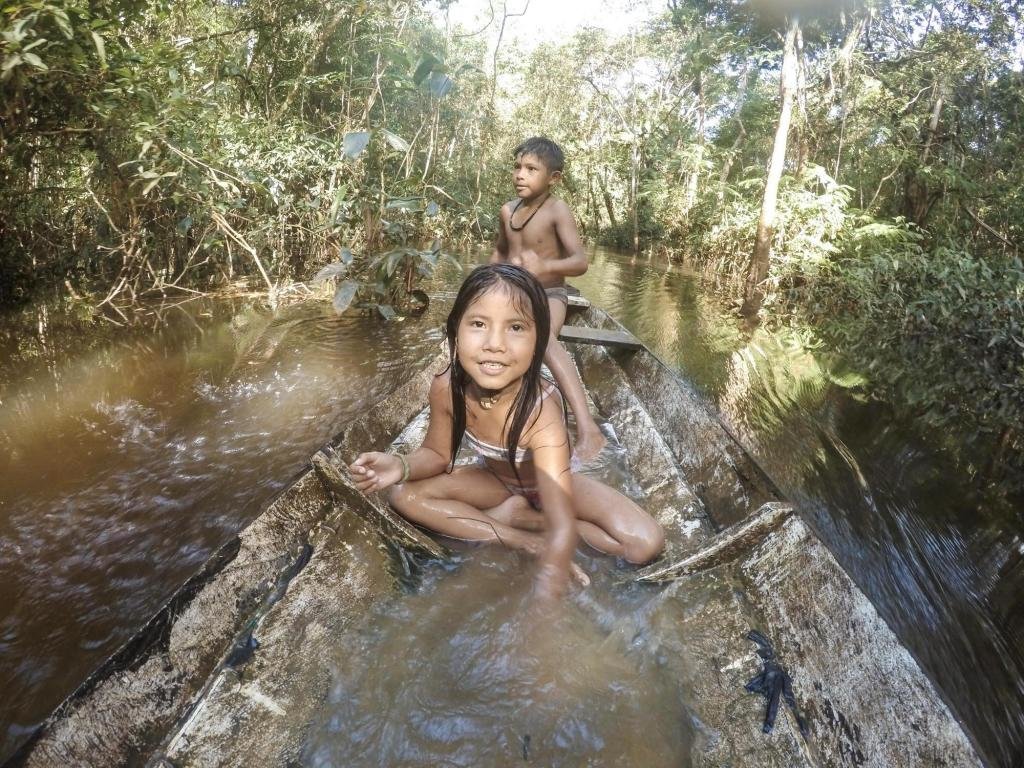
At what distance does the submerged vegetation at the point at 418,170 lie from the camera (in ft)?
12.0

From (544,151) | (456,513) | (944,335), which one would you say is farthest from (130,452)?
(944,335)

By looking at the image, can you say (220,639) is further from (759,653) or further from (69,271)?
(69,271)

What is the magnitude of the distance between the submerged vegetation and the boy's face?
1.50m

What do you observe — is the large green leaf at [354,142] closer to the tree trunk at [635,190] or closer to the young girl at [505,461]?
the young girl at [505,461]

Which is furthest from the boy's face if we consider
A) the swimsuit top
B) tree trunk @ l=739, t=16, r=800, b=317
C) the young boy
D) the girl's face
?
tree trunk @ l=739, t=16, r=800, b=317

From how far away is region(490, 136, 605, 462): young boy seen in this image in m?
3.46

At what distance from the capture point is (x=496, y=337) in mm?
1736

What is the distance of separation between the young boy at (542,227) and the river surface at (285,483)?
1.41 metres

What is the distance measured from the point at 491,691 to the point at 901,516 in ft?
9.58

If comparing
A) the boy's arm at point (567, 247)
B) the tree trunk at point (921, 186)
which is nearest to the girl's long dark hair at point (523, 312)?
the boy's arm at point (567, 247)

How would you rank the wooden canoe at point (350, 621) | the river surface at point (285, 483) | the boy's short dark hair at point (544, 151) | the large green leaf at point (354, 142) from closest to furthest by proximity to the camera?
the wooden canoe at point (350, 621) < the river surface at point (285, 483) < the boy's short dark hair at point (544, 151) < the large green leaf at point (354, 142)

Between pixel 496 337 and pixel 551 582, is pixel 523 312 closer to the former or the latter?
pixel 496 337

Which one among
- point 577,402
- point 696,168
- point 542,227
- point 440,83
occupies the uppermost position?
point 696,168

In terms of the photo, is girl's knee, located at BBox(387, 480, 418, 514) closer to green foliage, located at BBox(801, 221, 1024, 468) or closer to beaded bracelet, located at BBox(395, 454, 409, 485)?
beaded bracelet, located at BBox(395, 454, 409, 485)
